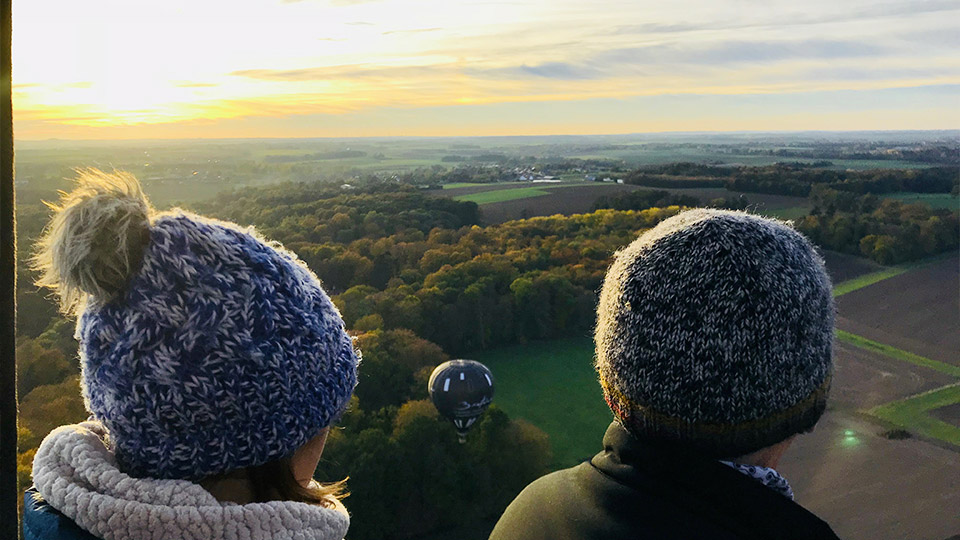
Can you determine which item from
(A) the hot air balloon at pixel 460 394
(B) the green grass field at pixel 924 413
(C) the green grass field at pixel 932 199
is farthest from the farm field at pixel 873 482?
(C) the green grass field at pixel 932 199

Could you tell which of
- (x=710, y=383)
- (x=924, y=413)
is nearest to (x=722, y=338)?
(x=710, y=383)

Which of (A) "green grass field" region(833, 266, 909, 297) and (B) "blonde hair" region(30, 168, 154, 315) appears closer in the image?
(B) "blonde hair" region(30, 168, 154, 315)

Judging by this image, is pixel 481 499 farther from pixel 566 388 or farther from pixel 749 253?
pixel 749 253

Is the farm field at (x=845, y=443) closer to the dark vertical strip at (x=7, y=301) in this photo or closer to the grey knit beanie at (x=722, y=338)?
the grey knit beanie at (x=722, y=338)

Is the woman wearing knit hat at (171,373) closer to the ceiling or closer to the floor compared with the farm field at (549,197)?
closer to the ceiling

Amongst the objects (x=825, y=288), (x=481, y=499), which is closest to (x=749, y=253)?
(x=825, y=288)

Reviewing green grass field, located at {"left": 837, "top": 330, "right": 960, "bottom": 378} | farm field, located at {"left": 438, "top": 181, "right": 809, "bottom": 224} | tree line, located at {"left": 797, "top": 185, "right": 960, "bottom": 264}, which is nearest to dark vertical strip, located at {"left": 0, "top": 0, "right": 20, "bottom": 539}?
green grass field, located at {"left": 837, "top": 330, "right": 960, "bottom": 378}

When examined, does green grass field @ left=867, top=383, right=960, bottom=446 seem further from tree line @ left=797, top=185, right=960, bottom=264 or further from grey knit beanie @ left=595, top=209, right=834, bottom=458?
grey knit beanie @ left=595, top=209, right=834, bottom=458
